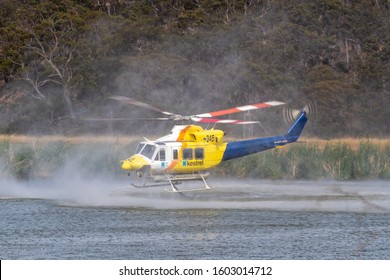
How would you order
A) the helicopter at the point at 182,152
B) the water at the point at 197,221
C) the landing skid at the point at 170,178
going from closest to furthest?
the water at the point at 197,221 → the helicopter at the point at 182,152 → the landing skid at the point at 170,178

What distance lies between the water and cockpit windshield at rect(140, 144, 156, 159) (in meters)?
1.24

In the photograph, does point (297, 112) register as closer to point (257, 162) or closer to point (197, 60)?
point (257, 162)

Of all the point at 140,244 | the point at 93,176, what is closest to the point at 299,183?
the point at 93,176

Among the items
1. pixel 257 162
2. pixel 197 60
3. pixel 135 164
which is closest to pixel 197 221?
pixel 135 164

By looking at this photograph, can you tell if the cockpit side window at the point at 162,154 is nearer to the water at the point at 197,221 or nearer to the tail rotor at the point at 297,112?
the water at the point at 197,221

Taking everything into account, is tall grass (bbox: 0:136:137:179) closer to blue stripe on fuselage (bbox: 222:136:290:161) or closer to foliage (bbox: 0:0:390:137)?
blue stripe on fuselage (bbox: 222:136:290:161)

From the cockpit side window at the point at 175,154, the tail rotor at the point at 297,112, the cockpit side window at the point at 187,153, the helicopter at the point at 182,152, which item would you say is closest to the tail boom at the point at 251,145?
the helicopter at the point at 182,152

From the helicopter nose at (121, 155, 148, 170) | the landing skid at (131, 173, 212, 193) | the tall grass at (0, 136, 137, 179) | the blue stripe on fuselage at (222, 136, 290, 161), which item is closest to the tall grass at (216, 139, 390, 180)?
the tall grass at (0, 136, 137, 179)

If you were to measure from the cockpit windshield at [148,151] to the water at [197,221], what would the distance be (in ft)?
4.08

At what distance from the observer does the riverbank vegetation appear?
2936cm

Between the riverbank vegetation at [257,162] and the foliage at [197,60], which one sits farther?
the foliage at [197,60]

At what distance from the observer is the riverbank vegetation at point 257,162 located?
96.3 feet

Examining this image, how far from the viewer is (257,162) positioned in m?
30.0

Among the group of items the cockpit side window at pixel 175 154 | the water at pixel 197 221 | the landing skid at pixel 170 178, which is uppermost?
the cockpit side window at pixel 175 154
